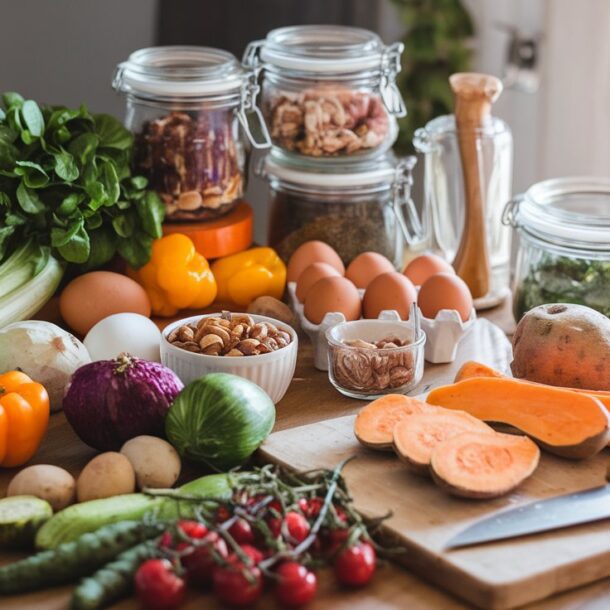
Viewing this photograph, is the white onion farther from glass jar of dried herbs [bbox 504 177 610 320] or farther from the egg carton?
glass jar of dried herbs [bbox 504 177 610 320]

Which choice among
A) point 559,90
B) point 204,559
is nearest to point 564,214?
point 204,559

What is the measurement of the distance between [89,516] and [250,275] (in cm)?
75

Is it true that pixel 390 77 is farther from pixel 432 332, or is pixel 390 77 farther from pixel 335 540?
pixel 335 540

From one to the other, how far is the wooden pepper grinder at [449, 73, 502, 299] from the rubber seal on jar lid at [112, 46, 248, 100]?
0.38 metres

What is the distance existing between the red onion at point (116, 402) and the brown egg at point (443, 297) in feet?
1.62

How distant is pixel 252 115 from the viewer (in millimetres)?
1929

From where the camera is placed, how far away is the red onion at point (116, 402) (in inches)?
53.2

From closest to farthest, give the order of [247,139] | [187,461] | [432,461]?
[432,461], [187,461], [247,139]

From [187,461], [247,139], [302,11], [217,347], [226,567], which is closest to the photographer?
[226,567]

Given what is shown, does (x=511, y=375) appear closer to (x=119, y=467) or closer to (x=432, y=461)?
(x=432, y=461)

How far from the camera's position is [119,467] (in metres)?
1.25

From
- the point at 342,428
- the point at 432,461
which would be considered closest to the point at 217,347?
the point at 342,428

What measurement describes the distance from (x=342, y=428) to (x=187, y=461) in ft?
0.66

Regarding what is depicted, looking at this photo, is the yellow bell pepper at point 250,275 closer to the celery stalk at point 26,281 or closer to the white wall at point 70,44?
the celery stalk at point 26,281
